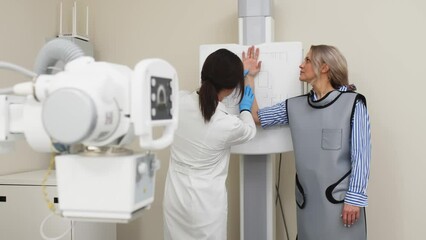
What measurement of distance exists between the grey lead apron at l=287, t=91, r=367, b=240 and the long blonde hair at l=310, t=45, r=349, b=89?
0.30ft

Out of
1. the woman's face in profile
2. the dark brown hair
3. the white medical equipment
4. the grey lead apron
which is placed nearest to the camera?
the white medical equipment

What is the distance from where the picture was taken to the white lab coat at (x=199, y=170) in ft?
6.30

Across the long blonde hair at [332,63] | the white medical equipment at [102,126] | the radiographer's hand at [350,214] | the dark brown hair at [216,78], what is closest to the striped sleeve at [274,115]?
the long blonde hair at [332,63]

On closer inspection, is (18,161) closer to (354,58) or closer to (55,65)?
(55,65)

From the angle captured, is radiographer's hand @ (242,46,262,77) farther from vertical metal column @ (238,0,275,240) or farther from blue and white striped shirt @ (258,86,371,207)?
blue and white striped shirt @ (258,86,371,207)

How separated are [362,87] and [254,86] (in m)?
0.60

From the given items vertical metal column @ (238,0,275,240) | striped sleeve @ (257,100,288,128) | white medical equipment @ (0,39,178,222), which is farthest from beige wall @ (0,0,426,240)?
white medical equipment @ (0,39,178,222)

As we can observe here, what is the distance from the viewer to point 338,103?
2027mm

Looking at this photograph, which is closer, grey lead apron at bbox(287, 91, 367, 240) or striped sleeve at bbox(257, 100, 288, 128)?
grey lead apron at bbox(287, 91, 367, 240)

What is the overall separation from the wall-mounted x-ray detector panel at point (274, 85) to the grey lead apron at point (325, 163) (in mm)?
130

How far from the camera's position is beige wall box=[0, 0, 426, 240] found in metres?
2.35

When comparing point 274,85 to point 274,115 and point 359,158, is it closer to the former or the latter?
point 274,115

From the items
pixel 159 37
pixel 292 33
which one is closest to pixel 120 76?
pixel 292 33

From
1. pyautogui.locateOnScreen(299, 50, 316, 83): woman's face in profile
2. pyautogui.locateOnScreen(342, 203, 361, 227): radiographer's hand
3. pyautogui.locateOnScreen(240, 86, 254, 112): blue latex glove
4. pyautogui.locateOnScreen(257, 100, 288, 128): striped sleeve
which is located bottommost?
pyautogui.locateOnScreen(342, 203, 361, 227): radiographer's hand
